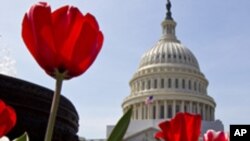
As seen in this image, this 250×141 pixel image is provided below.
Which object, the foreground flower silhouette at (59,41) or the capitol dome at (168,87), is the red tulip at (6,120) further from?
the capitol dome at (168,87)

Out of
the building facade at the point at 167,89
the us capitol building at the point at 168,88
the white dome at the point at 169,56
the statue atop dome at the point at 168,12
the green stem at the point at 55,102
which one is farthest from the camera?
the statue atop dome at the point at 168,12

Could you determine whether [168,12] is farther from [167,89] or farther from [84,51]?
[84,51]

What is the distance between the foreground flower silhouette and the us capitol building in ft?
253

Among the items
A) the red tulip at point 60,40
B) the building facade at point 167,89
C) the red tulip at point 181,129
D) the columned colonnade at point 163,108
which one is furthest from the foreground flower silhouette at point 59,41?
the columned colonnade at point 163,108

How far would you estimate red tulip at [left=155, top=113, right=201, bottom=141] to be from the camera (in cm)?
142

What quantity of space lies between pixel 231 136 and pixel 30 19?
2.94 ft

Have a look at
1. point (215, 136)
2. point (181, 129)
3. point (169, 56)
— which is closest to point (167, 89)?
point (169, 56)

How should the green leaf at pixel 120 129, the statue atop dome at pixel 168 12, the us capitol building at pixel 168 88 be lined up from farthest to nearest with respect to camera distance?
1. the statue atop dome at pixel 168 12
2. the us capitol building at pixel 168 88
3. the green leaf at pixel 120 129

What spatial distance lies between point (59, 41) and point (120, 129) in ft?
0.94

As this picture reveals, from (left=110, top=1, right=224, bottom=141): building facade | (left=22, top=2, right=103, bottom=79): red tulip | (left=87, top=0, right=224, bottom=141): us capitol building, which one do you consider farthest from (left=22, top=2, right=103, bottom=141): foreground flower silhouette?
(left=87, top=0, right=224, bottom=141): us capitol building

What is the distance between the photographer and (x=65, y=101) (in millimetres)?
6570

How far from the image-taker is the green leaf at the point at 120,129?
1.34 meters

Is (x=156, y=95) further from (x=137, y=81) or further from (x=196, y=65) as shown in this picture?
(x=196, y=65)

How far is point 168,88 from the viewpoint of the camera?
8394 centimetres
